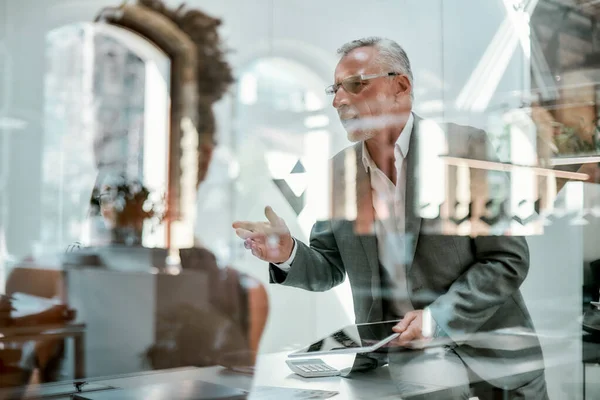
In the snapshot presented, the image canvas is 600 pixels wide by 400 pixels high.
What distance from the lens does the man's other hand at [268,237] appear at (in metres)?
1.43

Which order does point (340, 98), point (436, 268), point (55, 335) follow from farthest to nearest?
point (436, 268), point (340, 98), point (55, 335)

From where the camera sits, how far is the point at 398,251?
1774mm

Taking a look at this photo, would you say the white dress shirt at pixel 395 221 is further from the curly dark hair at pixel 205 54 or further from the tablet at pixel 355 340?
the curly dark hair at pixel 205 54

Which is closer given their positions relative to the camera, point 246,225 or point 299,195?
point 246,225

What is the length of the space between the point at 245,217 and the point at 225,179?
93 mm

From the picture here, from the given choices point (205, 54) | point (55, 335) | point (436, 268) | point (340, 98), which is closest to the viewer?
point (55, 335)

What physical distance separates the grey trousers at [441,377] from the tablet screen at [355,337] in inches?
2.8

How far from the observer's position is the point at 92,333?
1226 millimetres

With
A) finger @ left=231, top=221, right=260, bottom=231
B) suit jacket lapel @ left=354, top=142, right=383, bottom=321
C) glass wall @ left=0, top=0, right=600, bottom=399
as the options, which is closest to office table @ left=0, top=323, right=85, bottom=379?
glass wall @ left=0, top=0, right=600, bottom=399

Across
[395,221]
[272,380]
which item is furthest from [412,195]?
[272,380]

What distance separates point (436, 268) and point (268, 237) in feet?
1.83

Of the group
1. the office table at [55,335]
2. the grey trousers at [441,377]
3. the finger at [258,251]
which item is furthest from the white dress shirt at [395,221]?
the office table at [55,335]

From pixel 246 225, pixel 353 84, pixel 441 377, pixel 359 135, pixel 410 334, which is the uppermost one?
pixel 353 84

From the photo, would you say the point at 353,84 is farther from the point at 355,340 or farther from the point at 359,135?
the point at 355,340
